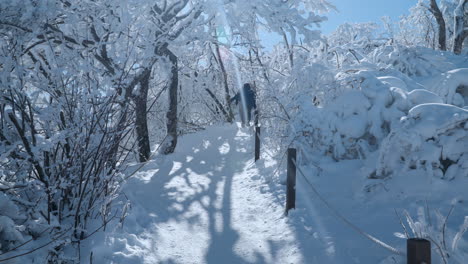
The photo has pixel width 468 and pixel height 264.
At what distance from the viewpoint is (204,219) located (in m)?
4.66

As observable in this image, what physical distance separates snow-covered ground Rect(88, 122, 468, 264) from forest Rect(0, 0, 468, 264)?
0.07 feet

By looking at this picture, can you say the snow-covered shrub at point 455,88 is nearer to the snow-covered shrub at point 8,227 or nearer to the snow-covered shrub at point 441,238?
the snow-covered shrub at point 441,238

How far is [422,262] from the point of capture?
1.94 metres

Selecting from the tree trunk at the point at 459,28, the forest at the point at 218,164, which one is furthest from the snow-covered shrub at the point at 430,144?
the tree trunk at the point at 459,28

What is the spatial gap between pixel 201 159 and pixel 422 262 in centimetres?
708

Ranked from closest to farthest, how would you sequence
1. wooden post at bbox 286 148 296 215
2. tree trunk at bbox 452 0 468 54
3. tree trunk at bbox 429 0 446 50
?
wooden post at bbox 286 148 296 215, tree trunk at bbox 452 0 468 54, tree trunk at bbox 429 0 446 50

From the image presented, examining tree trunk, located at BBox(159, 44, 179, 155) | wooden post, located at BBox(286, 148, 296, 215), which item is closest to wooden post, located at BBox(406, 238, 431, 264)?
wooden post, located at BBox(286, 148, 296, 215)

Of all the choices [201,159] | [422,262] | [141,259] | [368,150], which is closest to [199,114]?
[201,159]

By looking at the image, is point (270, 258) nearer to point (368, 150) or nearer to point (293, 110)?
point (368, 150)

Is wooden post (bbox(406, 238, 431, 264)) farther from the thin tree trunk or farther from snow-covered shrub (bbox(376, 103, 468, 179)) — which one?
the thin tree trunk

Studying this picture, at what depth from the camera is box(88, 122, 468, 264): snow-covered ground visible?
125 inches

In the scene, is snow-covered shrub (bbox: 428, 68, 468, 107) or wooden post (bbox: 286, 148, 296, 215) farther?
snow-covered shrub (bbox: 428, 68, 468, 107)

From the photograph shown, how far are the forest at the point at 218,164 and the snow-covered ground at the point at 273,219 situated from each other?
0.02 metres

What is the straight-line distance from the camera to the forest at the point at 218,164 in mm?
2879
